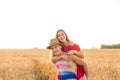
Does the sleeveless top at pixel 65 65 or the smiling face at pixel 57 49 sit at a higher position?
the smiling face at pixel 57 49

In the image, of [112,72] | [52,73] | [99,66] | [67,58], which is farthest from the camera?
[99,66]

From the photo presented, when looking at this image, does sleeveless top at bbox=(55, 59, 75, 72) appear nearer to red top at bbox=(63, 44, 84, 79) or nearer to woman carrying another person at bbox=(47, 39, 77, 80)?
woman carrying another person at bbox=(47, 39, 77, 80)

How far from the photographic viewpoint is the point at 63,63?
5.57m

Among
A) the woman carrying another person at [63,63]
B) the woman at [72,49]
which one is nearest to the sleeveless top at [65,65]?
the woman carrying another person at [63,63]

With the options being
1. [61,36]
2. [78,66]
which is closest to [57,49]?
[61,36]

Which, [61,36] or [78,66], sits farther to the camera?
[78,66]

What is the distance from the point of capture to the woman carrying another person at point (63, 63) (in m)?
5.52

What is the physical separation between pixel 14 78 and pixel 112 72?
2246 millimetres

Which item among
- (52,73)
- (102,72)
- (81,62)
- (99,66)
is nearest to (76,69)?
(81,62)

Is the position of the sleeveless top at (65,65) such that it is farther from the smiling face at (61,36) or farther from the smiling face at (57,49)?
the smiling face at (61,36)

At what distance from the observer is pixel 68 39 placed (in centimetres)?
558

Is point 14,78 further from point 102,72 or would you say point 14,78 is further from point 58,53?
point 58,53

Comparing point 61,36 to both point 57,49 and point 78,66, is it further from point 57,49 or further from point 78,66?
point 78,66

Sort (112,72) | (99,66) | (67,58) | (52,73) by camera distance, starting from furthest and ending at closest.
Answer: (99,66), (112,72), (52,73), (67,58)
